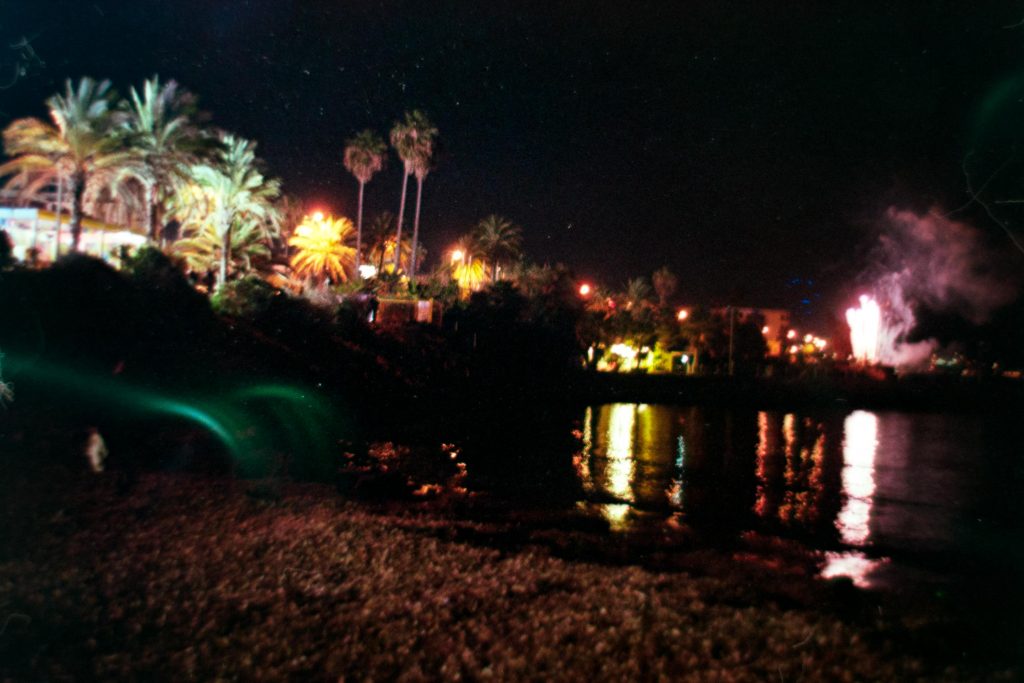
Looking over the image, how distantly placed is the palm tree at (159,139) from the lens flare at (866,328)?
205 feet

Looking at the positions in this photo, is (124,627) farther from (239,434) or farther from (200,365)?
(200,365)

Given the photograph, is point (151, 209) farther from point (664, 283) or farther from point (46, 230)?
point (664, 283)

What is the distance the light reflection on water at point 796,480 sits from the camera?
1064 cm

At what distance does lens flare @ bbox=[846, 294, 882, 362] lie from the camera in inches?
2835

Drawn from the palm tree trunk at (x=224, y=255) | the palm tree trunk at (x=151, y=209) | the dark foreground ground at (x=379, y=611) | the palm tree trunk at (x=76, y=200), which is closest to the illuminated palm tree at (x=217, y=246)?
the palm tree trunk at (x=224, y=255)

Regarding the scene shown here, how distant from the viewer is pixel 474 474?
13.6 m

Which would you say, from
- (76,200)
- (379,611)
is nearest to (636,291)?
(76,200)

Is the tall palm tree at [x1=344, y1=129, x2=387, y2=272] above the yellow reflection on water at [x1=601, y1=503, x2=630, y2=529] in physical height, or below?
above

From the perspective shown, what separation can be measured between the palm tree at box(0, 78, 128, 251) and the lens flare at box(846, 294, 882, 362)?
65854mm

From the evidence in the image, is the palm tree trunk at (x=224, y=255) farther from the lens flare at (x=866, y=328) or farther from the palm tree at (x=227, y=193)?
the lens flare at (x=866, y=328)

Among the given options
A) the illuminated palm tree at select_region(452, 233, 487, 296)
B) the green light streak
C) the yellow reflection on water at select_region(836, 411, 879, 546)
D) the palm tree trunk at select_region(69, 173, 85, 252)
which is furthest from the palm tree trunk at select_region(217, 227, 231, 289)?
the yellow reflection on water at select_region(836, 411, 879, 546)

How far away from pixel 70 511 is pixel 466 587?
478 cm

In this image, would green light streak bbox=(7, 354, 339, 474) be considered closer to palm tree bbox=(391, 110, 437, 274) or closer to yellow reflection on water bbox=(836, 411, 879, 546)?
yellow reflection on water bbox=(836, 411, 879, 546)

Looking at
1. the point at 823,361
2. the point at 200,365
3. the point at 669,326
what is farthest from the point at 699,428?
the point at 823,361
